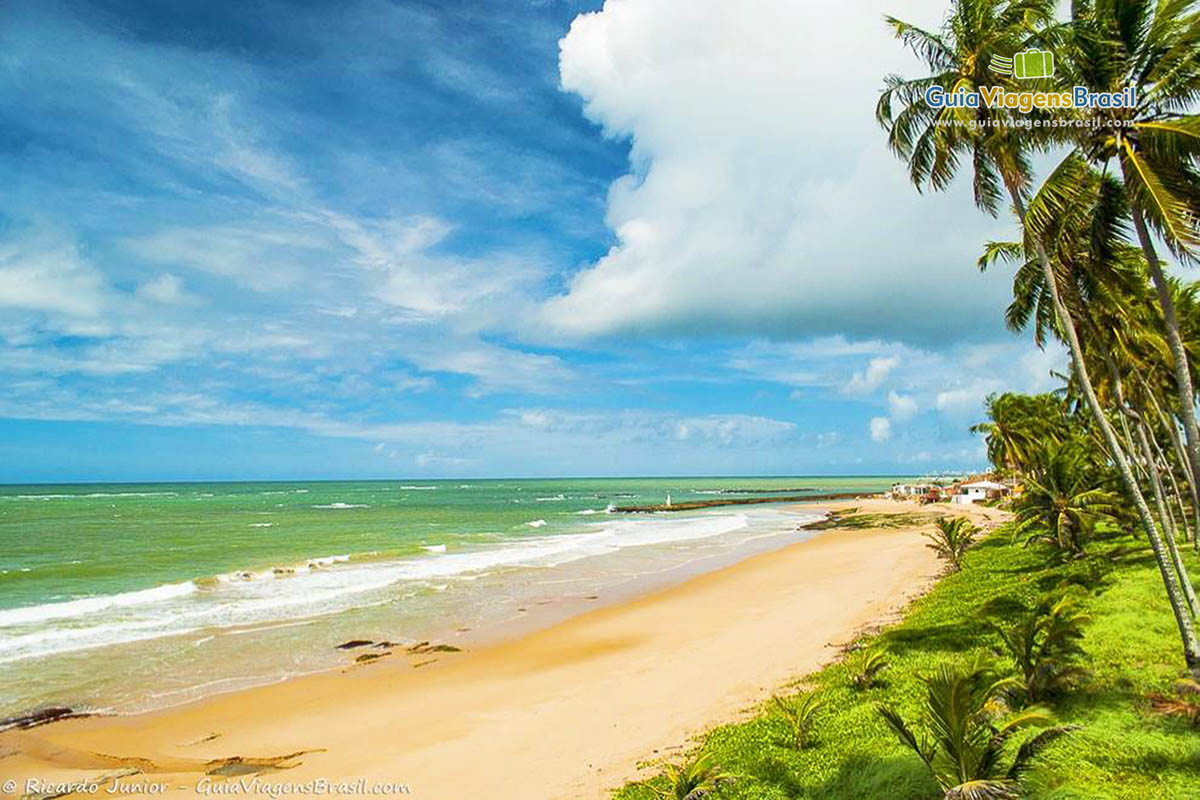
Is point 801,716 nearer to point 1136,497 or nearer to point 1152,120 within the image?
point 1136,497

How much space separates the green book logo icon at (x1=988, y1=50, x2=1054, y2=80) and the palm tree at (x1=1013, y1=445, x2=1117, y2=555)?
13.1m

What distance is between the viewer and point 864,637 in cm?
1452

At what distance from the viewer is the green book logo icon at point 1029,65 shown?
29.1 feet

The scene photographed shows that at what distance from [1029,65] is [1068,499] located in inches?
538

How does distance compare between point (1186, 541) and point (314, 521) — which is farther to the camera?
point (314, 521)

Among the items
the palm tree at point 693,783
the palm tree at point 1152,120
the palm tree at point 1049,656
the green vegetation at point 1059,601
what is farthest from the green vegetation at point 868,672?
the palm tree at point 1152,120

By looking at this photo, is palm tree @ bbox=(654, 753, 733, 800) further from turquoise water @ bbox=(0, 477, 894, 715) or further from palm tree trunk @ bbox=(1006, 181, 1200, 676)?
turquoise water @ bbox=(0, 477, 894, 715)

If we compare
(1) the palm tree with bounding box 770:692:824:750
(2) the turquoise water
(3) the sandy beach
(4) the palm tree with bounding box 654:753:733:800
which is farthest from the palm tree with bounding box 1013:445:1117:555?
(2) the turquoise water

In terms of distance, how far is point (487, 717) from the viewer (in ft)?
40.7

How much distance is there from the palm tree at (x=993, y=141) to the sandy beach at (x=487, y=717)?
6834 millimetres

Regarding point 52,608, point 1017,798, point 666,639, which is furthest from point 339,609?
point 1017,798

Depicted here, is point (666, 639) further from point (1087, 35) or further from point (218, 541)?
point (218, 541)

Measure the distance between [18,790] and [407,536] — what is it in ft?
120

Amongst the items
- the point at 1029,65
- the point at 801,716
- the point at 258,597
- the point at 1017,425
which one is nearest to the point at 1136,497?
the point at 801,716
